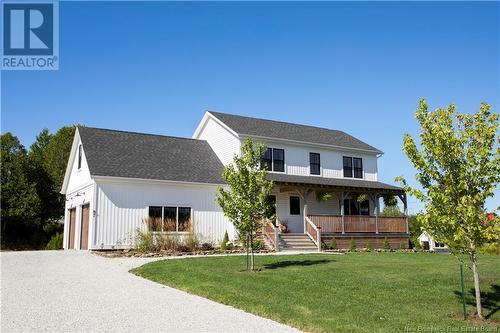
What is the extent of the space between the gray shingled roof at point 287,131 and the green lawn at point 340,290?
1337 cm

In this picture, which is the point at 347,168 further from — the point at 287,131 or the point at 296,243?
the point at 296,243

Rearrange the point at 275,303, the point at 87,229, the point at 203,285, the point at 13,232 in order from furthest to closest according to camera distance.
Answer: the point at 13,232, the point at 87,229, the point at 203,285, the point at 275,303

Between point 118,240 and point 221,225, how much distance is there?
5561 millimetres

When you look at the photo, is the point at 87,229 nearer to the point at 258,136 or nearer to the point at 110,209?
the point at 110,209

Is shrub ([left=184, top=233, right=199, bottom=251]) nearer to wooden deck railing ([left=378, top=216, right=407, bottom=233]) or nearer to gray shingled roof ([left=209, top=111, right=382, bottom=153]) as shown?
gray shingled roof ([left=209, top=111, right=382, bottom=153])

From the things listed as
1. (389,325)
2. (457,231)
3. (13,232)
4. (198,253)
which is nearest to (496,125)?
(457,231)

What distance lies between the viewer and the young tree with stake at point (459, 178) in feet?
27.6

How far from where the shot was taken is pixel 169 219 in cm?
2322

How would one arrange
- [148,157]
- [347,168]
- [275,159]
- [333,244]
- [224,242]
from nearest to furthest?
[224,242]
[333,244]
[148,157]
[275,159]
[347,168]

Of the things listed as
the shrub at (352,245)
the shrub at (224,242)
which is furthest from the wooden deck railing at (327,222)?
the shrub at (224,242)

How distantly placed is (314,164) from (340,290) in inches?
748

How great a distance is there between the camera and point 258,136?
2689 cm

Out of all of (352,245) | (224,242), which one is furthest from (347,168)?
(224,242)

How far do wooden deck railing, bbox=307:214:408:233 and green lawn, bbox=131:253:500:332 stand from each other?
30.1 feet
